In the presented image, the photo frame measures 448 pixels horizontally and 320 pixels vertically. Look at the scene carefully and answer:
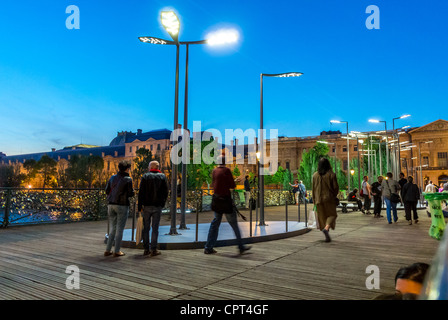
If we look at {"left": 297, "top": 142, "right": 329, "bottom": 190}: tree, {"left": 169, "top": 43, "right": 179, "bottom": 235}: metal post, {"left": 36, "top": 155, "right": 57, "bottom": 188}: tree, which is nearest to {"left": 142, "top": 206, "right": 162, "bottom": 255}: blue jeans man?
{"left": 169, "top": 43, "right": 179, "bottom": 235}: metal post

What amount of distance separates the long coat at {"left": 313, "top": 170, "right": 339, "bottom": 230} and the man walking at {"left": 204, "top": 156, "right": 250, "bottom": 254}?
245 centimetres

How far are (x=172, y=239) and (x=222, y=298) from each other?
4541 mm

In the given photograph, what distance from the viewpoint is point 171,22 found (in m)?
9.45

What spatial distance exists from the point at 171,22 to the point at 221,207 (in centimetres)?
546

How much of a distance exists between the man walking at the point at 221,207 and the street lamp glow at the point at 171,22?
4.57 m

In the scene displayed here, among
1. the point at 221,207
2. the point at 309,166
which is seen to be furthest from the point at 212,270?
the point at 309,166

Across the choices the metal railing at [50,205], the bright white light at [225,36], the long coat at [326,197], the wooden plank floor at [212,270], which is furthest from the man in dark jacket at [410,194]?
the bright white light at [225,36]

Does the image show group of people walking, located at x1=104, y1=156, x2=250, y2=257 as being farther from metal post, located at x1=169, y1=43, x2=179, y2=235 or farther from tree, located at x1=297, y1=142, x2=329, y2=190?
tree, located at x1=297, y1=142, x2=329, y2=190

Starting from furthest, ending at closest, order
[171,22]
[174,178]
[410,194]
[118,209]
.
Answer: [410,194] < [174,178] < [171,22] < [118,209]

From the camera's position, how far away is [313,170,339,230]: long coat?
8.64 metres

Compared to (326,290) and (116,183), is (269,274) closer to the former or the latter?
(326,290)

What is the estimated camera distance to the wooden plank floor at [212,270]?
170 inches

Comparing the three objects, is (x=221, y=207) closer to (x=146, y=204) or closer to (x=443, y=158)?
(x=146, y=204)

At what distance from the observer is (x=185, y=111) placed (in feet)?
34.2
